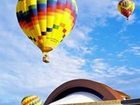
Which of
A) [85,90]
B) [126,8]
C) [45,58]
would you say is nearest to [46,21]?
[45,58]

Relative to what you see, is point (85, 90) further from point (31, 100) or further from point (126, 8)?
point (126, 8)

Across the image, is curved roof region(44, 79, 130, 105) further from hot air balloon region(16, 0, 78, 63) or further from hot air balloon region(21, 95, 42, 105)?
hot air balloon region(16, 0, 78, 63)

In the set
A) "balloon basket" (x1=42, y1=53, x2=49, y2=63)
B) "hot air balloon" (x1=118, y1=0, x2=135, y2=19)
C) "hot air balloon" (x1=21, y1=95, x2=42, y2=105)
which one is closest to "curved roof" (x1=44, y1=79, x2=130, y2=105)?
"hot air balloon" (x1=21, y1=95, x2=42, y2=105)

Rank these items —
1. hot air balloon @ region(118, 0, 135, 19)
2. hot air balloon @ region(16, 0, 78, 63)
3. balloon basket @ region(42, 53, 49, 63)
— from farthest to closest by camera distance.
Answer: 1. hot air balloon @ region(118, 0, 135, 19)
2. hot air balloon @ region(16, 0, 78, 63)
3. balloon basket @ region(42, 53, 49, 63)

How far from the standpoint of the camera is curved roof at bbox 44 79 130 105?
207ft

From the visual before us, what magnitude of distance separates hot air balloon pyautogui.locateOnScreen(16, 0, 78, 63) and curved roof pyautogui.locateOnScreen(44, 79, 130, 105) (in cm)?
1408

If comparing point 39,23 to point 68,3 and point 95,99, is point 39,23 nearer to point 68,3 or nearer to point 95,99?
point 68,3

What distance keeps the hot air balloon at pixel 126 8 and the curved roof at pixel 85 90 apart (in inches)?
443

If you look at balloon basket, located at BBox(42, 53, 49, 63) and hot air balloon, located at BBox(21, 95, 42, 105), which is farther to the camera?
hot air balloon, located at BBox(21, 95, 42, 105)

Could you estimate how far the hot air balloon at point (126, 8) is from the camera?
236 feet

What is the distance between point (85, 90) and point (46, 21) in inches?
725

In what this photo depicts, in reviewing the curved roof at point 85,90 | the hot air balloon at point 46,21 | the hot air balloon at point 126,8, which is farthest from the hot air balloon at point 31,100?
the hot air balloon at point 46,21

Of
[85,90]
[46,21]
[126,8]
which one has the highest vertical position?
[126,8]

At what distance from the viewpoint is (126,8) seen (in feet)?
236
